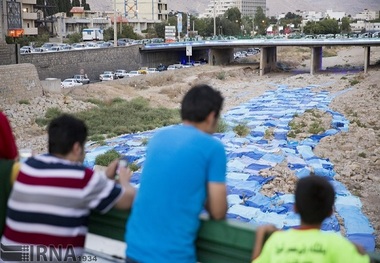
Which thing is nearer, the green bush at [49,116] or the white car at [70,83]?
the green bush at [49,116]

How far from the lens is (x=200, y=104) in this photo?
285 cm

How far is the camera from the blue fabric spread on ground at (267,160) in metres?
13.3

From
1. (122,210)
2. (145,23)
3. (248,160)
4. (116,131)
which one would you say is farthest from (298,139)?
(145,23)

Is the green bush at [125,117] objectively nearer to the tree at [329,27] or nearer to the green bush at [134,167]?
the green bush at [134,167]

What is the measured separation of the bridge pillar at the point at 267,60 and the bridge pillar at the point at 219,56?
4.78 meters

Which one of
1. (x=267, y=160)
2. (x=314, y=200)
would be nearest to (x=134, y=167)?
(x=267, y=160)

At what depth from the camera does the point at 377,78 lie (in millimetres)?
46312

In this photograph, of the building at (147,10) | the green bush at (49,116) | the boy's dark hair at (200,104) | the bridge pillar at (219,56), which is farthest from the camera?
the building at (147,10)

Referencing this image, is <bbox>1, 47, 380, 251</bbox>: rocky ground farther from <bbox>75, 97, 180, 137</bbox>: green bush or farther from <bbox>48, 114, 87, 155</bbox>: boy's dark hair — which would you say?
<bbox>48, 114, 87, 155</bbox>: boy's dark hair

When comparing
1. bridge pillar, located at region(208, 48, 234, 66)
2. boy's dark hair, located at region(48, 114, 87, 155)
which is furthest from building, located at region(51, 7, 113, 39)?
boy's dark hair, located at region(48, 114, 87, 155)

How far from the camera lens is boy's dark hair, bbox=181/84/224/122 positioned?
2.85 metres

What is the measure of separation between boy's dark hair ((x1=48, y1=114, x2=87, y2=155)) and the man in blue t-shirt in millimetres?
462

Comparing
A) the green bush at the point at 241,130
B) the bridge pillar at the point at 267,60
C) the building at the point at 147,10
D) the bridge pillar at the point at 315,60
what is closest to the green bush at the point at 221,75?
the bridge pillar at the point at 267,60

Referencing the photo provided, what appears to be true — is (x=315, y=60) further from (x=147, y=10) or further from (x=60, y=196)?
(x=147, y=10)
